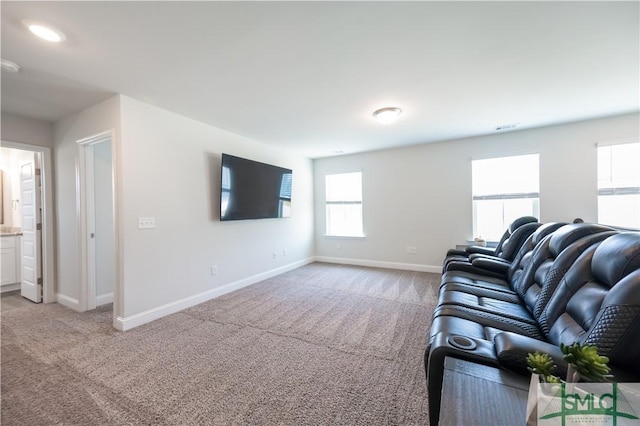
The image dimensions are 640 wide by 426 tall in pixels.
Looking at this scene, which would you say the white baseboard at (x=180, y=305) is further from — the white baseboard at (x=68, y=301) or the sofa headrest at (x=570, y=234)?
the sofa headrest at (x=570, y=234)

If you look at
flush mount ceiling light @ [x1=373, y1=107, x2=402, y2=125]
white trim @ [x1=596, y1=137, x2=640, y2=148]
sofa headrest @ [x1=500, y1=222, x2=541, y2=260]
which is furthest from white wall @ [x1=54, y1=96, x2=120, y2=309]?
white trim @ [x1=596, y1=137, x2=640, y2=148]

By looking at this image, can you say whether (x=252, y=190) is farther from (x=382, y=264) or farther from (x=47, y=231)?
(x=382, y=264)

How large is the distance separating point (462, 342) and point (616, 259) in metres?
0.82

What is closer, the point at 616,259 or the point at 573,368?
the point at 573,368

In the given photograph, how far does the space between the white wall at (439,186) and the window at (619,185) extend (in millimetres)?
100

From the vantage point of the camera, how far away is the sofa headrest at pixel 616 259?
115 centimetres

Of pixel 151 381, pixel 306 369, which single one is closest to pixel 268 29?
pixel 306 369

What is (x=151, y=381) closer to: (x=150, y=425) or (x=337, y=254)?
(x=150, y=425)

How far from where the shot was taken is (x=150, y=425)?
4.83ft

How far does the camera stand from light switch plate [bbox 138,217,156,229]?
2756mm

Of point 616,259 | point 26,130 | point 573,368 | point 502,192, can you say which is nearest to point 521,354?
point 573,368

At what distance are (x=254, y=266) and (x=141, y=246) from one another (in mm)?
1794

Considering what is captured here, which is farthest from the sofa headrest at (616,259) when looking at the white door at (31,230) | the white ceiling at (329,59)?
the white door at (31,230)

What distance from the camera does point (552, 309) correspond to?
4.83 ft
